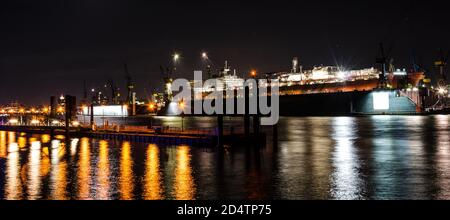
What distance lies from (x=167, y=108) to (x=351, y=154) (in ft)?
485

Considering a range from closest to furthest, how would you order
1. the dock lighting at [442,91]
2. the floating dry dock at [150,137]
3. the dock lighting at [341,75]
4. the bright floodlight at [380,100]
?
the floating dry dock at [150,137], the bright floodlight at [380,100], the dock lighting at [442,91], the dock lighting at [341,75]

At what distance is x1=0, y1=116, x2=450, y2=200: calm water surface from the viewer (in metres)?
17.6

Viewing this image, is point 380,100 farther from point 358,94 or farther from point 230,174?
point 230,174

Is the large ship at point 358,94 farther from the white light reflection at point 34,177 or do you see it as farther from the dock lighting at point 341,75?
the white light reflection at point 34,177

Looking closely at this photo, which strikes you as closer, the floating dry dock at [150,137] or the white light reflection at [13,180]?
the white light reflection at [13,180]

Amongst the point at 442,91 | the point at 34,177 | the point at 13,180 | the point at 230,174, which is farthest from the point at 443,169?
the point at 442,91

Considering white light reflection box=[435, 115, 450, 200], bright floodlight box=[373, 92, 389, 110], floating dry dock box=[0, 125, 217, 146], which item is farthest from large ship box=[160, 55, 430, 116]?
white light reflection box=[435, 115, 450, 200]

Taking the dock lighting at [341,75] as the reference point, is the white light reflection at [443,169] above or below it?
below

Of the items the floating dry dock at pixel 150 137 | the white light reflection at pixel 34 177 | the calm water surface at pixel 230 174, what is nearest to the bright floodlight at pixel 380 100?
the floating dry dock at pixel 150 137

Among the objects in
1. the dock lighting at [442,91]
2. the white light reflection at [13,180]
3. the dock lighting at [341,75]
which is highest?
the dock lighting at [341,75]

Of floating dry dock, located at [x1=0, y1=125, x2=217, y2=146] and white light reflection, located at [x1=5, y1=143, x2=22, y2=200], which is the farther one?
floating dry dock, located at [x1=0, y1=125, x2=217, y2=146]

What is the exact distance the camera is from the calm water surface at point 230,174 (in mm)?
17578

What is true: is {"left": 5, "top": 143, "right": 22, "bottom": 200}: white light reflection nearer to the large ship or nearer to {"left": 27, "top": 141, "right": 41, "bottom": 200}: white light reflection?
{"left": 27, "top": 141, "right": 41, "bottom": 200}: white light reflection
